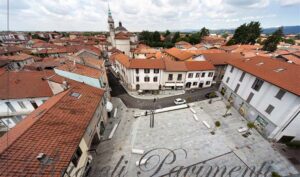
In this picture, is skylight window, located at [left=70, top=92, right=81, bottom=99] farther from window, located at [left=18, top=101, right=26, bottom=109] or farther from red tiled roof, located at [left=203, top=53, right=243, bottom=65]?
red tiled roof, located at [left=203, top=53, right=243, bottom=65]

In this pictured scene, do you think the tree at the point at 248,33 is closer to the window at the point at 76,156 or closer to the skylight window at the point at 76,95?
the skylight window at the point at 76,95

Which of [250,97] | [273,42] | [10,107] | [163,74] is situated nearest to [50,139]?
[10,107]

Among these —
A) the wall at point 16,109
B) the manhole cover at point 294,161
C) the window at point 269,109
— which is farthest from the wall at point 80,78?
the manhole cover at point 294,161

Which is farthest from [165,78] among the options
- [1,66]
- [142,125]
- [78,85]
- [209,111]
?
[1,66]

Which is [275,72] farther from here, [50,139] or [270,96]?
[50,139]

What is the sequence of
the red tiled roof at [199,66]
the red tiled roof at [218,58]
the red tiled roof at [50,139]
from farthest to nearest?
the red tiled roof at [218,58], the red tiled roof at [199,66], the red tiled roof at [50,139]
